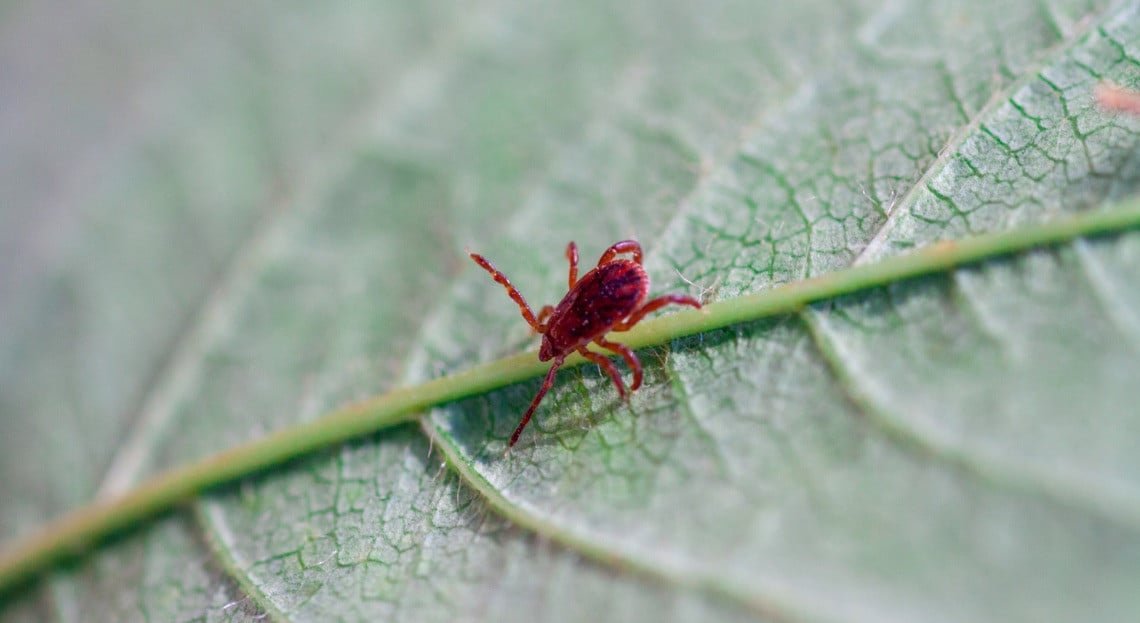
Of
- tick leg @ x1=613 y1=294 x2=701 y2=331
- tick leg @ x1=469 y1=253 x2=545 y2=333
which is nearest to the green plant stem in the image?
tick leg @ x1=613 y1=294 x2=701 y2=331

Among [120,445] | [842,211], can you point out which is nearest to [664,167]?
[842,211]

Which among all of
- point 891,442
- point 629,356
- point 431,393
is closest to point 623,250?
point 629,356

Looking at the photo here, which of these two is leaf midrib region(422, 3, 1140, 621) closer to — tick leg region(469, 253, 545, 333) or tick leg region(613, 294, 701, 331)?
tick leg region(613, 294, 701, 331)

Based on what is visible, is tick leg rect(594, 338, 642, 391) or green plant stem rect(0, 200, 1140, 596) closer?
green plant stem rect(0, 200, 1140, 596)

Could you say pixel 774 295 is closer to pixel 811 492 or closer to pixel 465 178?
pixel 811 492

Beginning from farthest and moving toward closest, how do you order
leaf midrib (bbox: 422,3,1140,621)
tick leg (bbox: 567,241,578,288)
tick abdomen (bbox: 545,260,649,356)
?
tick leg (bbox: 567,241,578,288)
tick abdomen (bbox: 545,260,649,356)
leaf midrib (bbox: 422,3,1140,621)

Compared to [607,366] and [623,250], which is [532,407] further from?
[623,250]
